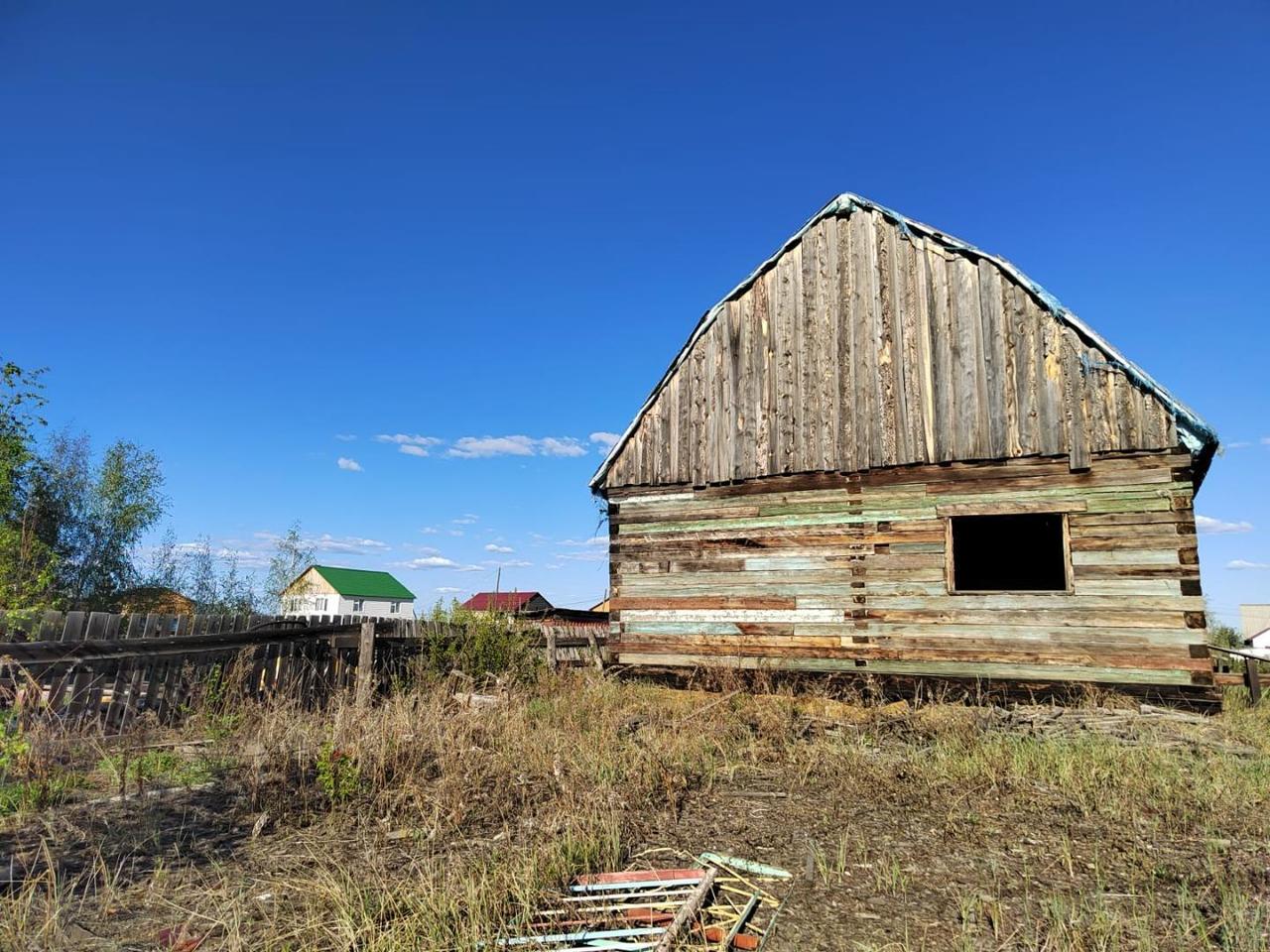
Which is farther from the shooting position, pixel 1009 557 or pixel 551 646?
pixel 1009 557

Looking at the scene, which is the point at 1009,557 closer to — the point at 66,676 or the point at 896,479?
the point at 896,479

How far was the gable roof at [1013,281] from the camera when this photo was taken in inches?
370

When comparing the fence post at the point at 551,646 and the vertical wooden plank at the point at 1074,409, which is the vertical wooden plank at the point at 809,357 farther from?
the fence post at the point at 551,646

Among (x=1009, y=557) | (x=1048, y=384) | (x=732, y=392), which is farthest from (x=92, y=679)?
(x=1009, y=557)

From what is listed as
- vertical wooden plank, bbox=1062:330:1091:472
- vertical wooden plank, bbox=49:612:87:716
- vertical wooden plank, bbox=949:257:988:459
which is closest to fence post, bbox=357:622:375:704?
vertical wooden plank, bbox=49:612:87:716

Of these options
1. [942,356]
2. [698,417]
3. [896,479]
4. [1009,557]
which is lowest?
[1009,557]

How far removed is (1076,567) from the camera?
9898 mm

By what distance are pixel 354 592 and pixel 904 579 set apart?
55.0 meters

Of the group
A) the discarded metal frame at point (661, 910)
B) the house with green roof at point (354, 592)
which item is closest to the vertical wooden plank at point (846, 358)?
the discarded metal frame at point (661, 910)

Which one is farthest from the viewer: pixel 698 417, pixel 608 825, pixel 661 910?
pixel 698 417

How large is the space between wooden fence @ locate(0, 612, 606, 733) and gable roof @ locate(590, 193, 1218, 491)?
16.5ft

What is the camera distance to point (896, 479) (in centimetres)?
1120

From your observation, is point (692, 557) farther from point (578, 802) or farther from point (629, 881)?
point (629, 881)

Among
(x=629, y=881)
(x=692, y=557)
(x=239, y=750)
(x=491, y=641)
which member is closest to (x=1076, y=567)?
(x=692, y=557)
